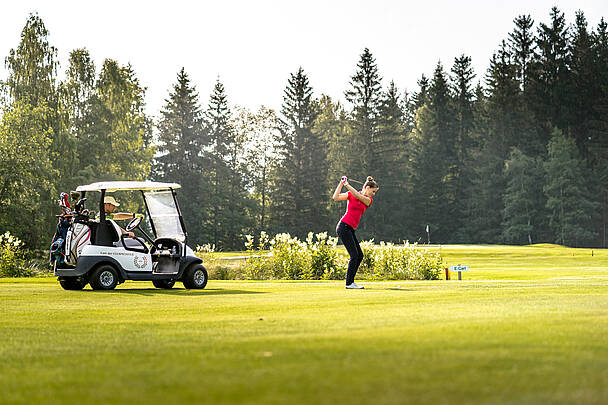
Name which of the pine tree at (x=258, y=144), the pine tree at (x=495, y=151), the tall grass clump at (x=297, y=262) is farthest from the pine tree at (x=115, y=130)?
the pine tree at (x=495, y=151)

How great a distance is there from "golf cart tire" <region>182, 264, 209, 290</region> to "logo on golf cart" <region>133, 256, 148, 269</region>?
0.79m

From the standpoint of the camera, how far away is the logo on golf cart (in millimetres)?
15234

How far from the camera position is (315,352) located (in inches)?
214

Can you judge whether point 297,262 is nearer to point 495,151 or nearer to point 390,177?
point 390,177

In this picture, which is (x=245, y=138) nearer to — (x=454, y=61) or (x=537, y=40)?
(x=454, y=61)

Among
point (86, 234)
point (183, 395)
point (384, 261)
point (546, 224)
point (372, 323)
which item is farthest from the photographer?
point (546, 224)

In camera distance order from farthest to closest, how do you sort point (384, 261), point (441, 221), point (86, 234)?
→ point (441, 221)
point (384, 261)
point (86, 234)

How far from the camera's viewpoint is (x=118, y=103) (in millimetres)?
54469

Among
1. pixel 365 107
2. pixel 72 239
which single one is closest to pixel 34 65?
pixel 72 239

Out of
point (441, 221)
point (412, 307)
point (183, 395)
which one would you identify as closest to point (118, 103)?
point (441, 221)

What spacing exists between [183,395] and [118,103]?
52357 mm

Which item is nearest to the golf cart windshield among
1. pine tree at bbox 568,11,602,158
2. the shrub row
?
the shrub row

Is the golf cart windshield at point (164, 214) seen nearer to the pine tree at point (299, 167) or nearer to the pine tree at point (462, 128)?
the pine tree at point (299, 167)

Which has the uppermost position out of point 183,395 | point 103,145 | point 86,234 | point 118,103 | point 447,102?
point 447,102
